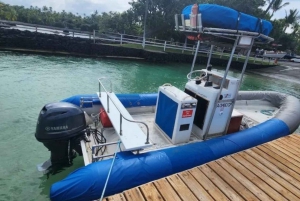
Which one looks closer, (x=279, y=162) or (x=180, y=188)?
(x=180, y=188)

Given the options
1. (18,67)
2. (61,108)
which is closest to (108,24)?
(18,67)

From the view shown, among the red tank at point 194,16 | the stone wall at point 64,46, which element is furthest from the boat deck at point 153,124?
the stone wall at point 64,46

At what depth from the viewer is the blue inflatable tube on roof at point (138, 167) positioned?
249cm

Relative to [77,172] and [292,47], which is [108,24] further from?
[77,172]

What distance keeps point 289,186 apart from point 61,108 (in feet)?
11.6

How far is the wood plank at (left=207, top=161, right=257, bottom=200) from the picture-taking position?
8.59 feet

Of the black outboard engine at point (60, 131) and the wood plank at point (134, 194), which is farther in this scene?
the black outboard engine at point (60, 131)

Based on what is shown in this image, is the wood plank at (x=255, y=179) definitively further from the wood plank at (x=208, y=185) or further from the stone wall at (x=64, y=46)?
the stone wall at (x=64, y=46)

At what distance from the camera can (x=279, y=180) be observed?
296 cm

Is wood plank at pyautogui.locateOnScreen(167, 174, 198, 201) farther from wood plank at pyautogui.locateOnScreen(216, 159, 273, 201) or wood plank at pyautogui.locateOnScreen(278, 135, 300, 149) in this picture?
wood plank at pyautogui.locateOnScreen(278, 135, 300, 149)

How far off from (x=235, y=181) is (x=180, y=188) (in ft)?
2.74

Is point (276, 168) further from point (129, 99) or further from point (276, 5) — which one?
point (276, 5)

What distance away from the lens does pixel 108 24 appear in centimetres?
3622

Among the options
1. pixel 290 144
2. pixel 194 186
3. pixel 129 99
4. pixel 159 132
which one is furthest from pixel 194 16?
pixel 290 144
